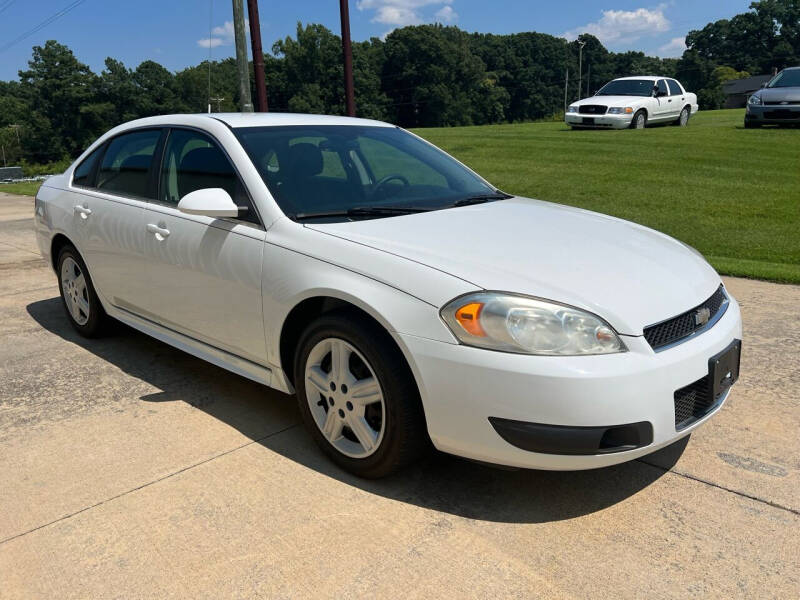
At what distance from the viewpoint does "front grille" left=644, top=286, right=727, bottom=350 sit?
265 cm

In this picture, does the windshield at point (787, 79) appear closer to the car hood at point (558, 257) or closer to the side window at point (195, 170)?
the car hood at point (558, 257)

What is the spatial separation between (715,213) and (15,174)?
103ft

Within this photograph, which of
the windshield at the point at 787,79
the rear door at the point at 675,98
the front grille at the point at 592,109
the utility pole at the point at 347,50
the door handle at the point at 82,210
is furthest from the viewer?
the rear door at the point at 675,98

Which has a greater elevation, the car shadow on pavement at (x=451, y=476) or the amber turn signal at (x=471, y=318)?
the amber turn signal at (x=471, y=318)

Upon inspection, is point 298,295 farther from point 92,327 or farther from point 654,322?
point 92,327

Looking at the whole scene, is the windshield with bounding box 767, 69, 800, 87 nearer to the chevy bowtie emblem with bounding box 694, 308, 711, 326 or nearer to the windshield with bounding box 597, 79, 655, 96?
the windshield with bounding box 597, 79, 655, 96

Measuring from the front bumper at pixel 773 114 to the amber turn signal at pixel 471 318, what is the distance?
54.6 feet

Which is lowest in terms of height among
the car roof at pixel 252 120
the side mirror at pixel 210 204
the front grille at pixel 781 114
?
the side mirror at pixel 210 204

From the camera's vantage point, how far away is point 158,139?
4250 mm

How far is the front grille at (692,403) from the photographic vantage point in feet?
8.82

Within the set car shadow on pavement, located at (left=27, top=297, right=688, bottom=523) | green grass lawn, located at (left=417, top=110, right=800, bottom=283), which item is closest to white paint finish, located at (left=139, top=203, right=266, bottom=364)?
car shadow on pavement, located at (left=27, top=297, right=688, bottom=523)

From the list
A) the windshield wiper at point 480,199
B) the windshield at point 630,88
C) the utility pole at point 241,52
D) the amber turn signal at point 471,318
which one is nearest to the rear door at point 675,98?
the windshield at point 630,88

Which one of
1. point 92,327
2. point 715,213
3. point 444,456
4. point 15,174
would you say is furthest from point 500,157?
point 15,174

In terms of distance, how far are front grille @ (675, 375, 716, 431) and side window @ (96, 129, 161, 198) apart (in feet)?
10.2
